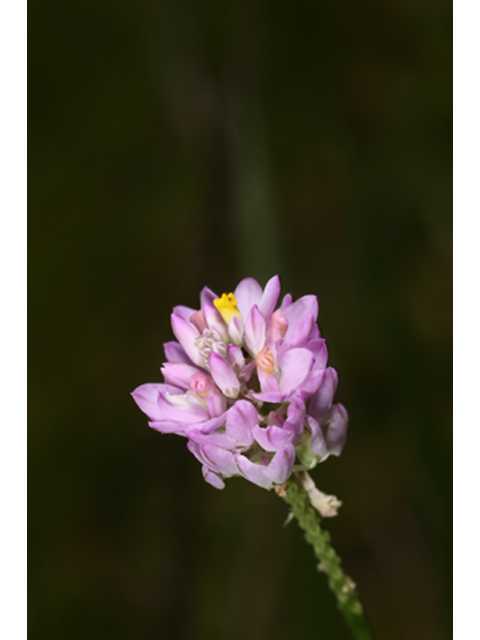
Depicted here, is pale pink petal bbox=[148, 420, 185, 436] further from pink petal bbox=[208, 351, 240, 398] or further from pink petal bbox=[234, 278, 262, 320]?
pink petal bbox=[234, 278, 262, 320]

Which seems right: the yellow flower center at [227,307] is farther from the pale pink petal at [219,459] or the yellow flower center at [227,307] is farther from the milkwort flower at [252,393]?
the pale pink petal at [219,459]

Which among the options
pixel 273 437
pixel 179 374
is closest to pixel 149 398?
pixel 179 374

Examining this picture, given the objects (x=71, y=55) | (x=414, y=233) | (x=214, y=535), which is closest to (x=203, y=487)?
(x=214, y=535)

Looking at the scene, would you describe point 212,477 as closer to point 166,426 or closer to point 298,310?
point 166,426

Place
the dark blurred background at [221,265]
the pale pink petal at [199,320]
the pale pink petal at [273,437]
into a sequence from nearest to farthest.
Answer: the pale pink petal at [273,437]
the pale pink petal at [199,320]
the dark blurred background at [221,265]

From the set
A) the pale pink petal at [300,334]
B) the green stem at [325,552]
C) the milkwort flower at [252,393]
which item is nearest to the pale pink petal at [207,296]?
the milkwort flower at [252,393]

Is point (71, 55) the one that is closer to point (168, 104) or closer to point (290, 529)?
point (168, 104)
